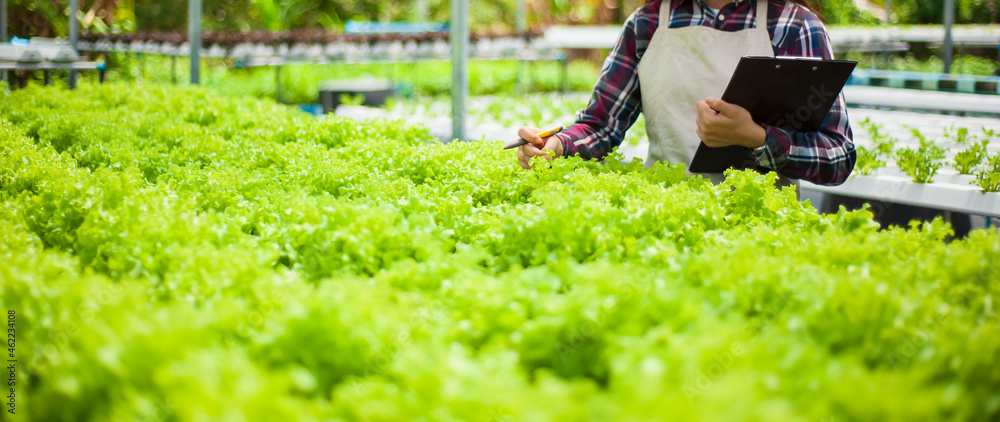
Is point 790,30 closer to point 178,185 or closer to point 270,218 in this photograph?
point 270,218

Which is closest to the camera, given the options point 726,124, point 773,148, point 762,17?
point 726,124

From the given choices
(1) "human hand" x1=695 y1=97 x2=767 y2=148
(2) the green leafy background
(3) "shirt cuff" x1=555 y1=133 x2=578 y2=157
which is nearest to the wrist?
(1) "human hand" x1=695 y1=97 x2=767 y2=148

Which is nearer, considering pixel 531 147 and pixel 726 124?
pixel 726 124

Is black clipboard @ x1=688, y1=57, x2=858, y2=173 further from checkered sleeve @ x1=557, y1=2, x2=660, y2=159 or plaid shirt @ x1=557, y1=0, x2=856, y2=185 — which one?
checkered sleeve @ x1=557, y1=2, x2=660, y2=159

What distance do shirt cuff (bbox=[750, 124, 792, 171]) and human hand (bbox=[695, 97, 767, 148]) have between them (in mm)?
34

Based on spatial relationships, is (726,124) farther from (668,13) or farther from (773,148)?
(668,13)

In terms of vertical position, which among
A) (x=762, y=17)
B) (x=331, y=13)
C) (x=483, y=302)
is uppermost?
(x=331, y=13)

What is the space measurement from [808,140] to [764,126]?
178 millimetres

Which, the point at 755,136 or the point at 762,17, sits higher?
the point at 762,17

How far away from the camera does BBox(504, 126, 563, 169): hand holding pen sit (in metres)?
2.65

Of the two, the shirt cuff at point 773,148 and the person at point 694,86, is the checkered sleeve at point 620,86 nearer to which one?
the person at point 694,86

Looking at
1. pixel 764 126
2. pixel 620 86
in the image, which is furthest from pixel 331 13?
pixel 764 126

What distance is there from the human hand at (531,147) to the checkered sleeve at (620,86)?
0.30 meters

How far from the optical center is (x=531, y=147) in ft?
8.74
